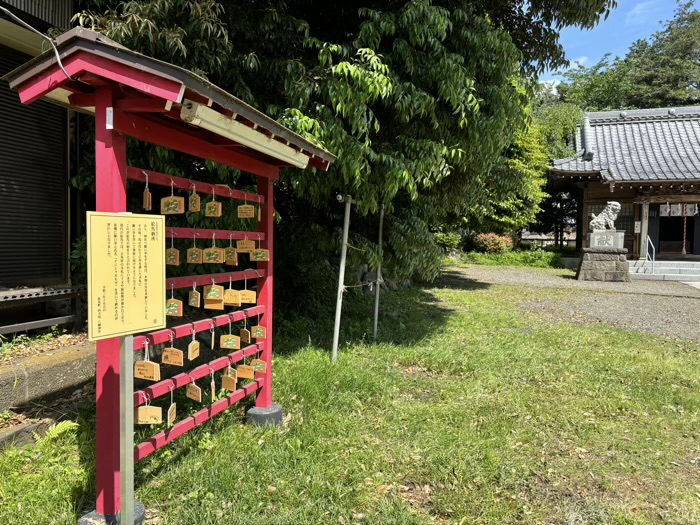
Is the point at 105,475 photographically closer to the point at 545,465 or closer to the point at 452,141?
the point at 545,465

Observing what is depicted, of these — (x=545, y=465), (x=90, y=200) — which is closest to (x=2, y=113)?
(x=90, y=200)

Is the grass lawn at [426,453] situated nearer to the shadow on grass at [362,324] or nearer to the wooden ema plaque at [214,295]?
the shadow on grass at [362,324]

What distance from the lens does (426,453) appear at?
3.37 metres

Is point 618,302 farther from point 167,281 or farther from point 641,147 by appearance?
point 641,147

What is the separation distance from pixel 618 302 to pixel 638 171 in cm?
919

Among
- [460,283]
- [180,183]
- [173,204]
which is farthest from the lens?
[460,283]

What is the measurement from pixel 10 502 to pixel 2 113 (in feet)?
11.9

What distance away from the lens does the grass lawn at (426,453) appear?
8.87 ft

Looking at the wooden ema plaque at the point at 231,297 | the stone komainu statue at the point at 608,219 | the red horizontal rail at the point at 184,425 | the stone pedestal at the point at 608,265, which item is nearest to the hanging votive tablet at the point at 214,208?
the wooden ema plaque at the point at 231,297

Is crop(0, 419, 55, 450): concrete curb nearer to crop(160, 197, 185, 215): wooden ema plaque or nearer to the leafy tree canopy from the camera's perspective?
crop(160, 197, 185, 215): wooden ema plaque

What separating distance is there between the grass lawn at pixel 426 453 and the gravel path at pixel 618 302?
270cm

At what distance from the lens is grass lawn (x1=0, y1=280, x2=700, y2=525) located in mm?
2703

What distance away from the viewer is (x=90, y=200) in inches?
214

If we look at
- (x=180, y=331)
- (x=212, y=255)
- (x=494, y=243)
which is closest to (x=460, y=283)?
(x=494, y=243)
